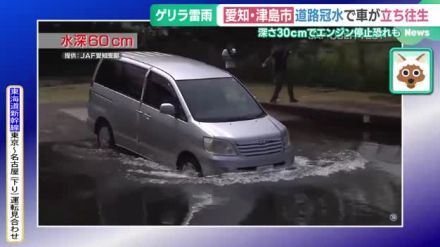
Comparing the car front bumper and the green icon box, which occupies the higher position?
the green icon box

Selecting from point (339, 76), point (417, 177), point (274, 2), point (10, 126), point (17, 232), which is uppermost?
point (274, 2)

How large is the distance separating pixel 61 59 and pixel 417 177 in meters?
2.23

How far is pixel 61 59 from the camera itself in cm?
459

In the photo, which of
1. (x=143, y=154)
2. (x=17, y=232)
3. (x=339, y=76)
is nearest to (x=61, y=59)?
(x=143, y=154)

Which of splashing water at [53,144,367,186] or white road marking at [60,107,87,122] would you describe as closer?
splashing water at [53,144,367,186]

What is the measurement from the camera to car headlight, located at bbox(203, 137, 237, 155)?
4512 millimetres

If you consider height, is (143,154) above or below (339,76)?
below

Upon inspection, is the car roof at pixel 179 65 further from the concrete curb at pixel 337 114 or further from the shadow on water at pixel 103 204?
the shadow on water at pixel 103 204

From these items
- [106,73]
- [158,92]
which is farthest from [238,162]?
[106,73]

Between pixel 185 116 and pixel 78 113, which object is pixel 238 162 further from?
pixel 78 113

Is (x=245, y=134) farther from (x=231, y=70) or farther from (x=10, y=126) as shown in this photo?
(x=10, y=126)

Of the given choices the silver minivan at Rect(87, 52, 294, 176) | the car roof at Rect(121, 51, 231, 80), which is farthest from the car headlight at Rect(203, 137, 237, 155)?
the car roof at Rect(121, 51, 231, 80)

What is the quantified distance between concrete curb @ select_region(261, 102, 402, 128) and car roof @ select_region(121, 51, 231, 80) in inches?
14.5

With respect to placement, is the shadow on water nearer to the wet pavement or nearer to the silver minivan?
the wet pavement
